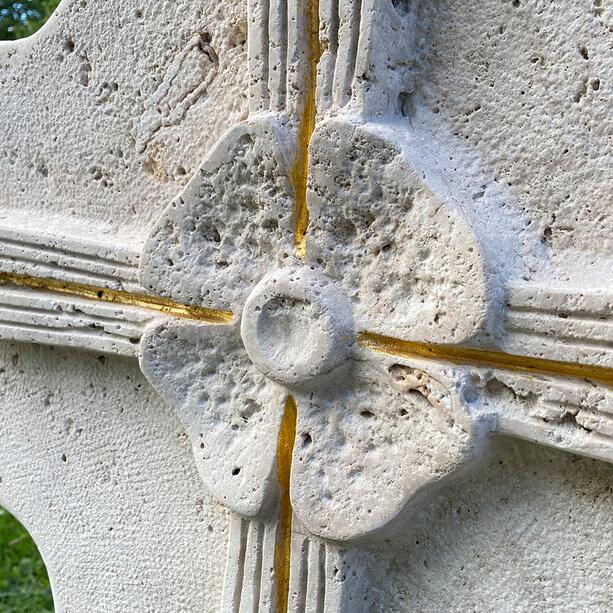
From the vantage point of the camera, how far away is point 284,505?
1.20 metres

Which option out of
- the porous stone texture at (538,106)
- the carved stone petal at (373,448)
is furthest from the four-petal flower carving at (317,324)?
the porous stone texture at (538,106)

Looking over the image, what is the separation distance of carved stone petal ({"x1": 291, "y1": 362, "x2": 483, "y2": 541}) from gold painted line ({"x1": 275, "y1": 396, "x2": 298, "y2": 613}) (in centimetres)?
3

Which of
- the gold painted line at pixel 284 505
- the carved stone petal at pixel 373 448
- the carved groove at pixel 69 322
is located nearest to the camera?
the carved stone petal at pixel 373 448

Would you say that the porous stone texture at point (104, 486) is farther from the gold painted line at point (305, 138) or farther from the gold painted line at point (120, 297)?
the gold painted line at point (305, 138)

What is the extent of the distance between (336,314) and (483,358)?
0.18 m

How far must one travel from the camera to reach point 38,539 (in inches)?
58.6

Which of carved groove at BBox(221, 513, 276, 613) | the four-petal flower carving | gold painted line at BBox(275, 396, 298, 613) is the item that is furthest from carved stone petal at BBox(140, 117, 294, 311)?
carved groove at BBox(221, 513, 276, 613)

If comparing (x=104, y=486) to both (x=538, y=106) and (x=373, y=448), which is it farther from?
(x=538, y=106)

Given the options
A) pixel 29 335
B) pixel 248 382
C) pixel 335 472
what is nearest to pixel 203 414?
pixel 248 382

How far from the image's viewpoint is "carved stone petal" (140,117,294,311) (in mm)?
1131

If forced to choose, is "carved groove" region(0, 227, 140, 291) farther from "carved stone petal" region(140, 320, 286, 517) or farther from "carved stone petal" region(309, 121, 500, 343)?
"carved stone petal" region(309, 121, 500, 343)

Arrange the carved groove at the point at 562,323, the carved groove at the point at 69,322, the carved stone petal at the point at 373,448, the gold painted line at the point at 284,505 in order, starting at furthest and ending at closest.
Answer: the carved groove at the point at 69,322
the gold painted line at the point at 284,505
the carved stone petal at the point at 373,448
the carved groove at the point at 562,323

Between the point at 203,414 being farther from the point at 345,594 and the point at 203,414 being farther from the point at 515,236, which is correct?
the point at 515,236

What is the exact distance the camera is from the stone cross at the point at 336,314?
3.26 ft
